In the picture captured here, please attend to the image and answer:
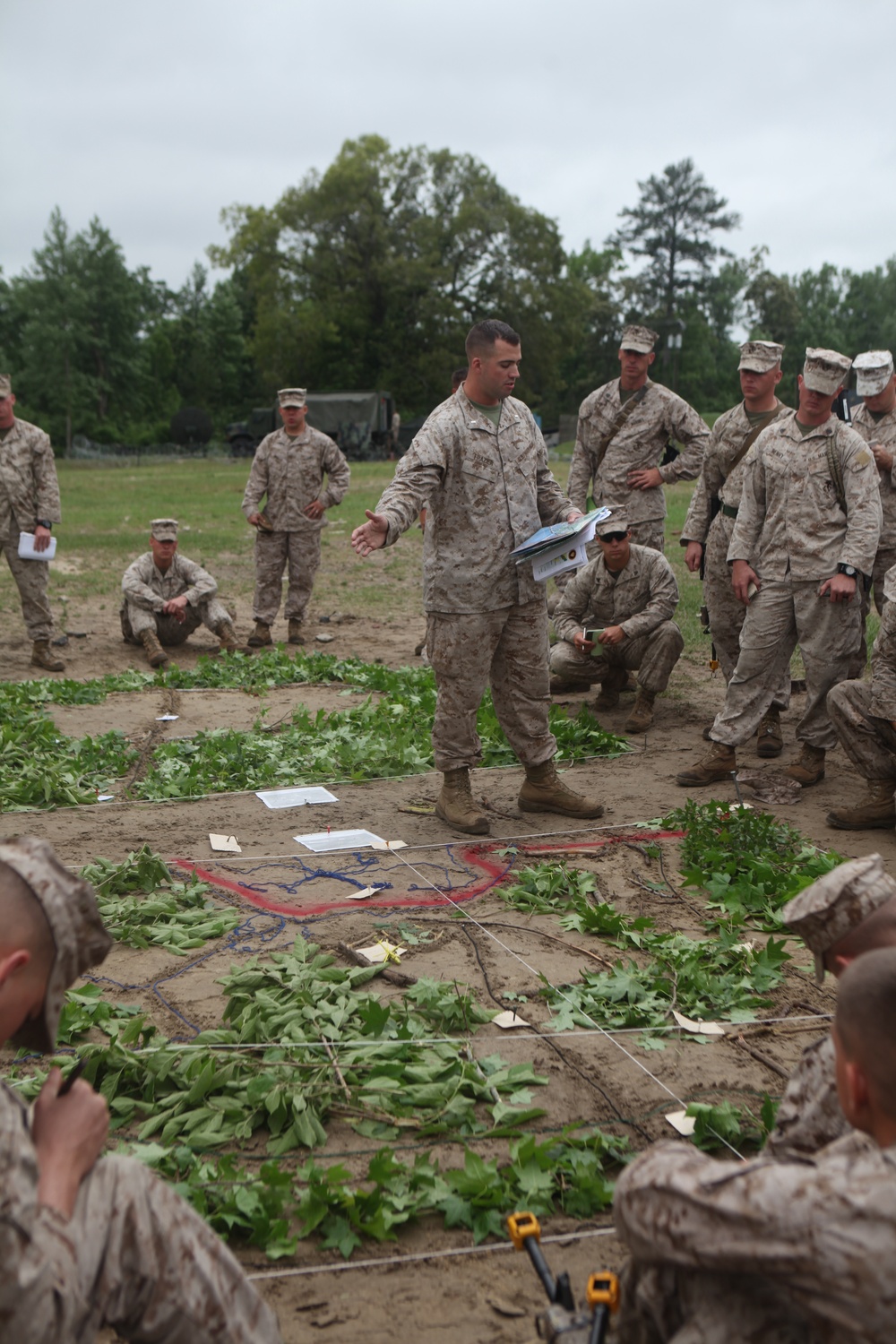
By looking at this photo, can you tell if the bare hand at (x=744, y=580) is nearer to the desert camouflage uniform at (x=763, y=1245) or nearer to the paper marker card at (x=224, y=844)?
the paper marker card at (x=224, y=844)

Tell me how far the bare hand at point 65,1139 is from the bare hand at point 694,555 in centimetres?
655

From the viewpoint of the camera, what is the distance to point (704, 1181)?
1930mm

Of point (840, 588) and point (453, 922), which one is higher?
point (840, 588)

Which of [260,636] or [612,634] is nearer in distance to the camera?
[612,634]

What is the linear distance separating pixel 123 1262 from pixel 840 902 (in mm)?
1482

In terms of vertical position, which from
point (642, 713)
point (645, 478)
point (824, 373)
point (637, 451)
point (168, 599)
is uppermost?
point (824, 373)

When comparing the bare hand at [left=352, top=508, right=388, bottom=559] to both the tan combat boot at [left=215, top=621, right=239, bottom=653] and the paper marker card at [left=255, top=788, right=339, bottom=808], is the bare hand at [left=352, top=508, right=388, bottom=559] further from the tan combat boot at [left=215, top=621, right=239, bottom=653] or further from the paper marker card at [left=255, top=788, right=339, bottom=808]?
the tan combat boot at [left=215, top=621, right=239, bottom=653]

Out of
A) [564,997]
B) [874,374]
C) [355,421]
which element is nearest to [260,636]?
[874,374]

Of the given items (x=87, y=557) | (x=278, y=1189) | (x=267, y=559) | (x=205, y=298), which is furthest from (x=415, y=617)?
(x=205, y=298)

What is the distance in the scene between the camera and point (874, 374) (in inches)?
301

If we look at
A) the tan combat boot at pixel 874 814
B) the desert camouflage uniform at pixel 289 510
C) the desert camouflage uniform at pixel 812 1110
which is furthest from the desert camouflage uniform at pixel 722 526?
the desert camouflage uniform at pixel 812 1110

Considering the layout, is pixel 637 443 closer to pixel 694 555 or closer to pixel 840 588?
pixel 694 555

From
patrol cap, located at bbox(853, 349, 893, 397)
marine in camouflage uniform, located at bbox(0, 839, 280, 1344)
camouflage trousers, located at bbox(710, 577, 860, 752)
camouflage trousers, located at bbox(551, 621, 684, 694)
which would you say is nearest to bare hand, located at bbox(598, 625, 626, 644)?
camouflage trousers, located at bbox(551, 621, 684, 694)

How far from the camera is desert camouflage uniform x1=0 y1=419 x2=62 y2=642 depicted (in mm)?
10570
